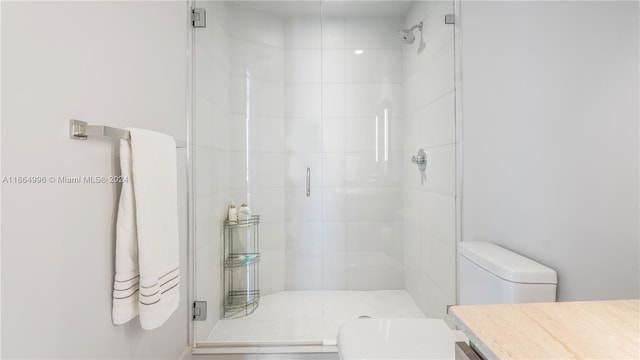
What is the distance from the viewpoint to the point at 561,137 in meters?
1.10

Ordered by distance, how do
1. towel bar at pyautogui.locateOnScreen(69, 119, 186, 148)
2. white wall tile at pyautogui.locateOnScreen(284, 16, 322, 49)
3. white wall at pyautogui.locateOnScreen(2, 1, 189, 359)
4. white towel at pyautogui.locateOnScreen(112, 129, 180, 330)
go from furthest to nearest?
white wall tile at pyautogui.locateOnScreen(284, 16, 322, 49) < white towel at pyautogui.locateOnScreen(112, 129, 180, 330) < towel bar at pyautogui.locateOnScreen(69, 119, 186, 148) < white wall at pyautogui.locateOnScreen(2, 1, 189, 359)

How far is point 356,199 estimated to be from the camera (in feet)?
7.14

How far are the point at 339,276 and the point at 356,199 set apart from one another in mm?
516

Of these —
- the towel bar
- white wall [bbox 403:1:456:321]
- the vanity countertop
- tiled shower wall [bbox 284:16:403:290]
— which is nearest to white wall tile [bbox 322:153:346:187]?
tiled shower wall [bbox 284:16:403:290]

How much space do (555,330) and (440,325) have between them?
0.71m

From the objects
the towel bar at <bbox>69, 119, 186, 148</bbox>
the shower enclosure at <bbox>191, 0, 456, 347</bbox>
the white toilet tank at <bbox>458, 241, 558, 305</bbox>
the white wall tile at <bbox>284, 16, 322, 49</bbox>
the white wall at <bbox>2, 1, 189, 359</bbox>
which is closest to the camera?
the white wall at <bbox>2, 1, 189, 359</bbox>

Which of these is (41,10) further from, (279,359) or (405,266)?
(405,266)

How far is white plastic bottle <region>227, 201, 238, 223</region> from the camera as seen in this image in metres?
2.06

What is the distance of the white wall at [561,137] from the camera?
0.89m

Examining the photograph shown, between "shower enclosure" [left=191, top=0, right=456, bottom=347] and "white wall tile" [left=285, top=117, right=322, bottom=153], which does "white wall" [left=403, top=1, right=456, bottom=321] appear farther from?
"white wall tile" [left=285, top=117, right=322, bottom=153]

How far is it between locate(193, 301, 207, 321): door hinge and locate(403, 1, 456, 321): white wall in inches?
48.3

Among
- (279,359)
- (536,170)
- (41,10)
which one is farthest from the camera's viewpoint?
(279,359)

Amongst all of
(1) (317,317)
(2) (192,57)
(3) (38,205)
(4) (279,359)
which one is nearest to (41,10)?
(3) (38,205)

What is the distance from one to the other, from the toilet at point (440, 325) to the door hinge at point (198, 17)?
1.71m
